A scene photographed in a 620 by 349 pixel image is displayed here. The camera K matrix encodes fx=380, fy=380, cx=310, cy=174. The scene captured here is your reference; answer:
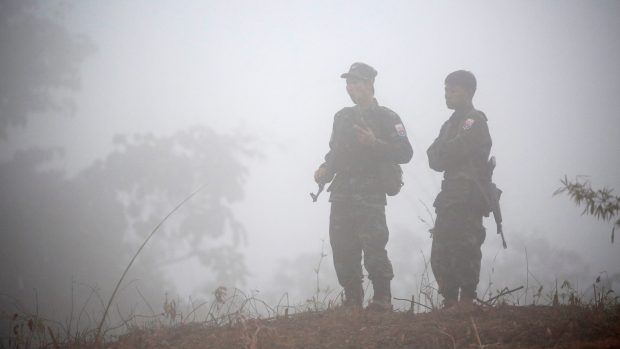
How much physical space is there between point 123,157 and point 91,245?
438 centimetres

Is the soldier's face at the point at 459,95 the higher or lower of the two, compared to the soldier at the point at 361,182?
higher

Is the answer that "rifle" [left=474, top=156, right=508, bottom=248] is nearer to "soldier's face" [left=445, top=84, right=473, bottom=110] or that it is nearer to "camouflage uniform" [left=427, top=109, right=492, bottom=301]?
"camouflage uniform" [left=427, top=109, right=492, bottom=301]

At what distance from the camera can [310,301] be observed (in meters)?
2.97

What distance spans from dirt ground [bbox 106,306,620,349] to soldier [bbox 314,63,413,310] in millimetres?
608

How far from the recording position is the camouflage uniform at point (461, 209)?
10.1 feet

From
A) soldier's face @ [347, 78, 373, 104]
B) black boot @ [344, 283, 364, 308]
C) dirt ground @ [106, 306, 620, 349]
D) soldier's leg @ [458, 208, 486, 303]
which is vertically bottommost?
dirt ground @ [106, 306, 620, 349]

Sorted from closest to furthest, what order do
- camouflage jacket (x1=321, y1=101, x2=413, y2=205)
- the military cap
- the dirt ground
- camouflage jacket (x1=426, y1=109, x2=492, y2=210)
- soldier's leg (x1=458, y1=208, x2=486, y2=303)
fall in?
the dirt ground → soldier's leg (x1=458, y1=208, x2=486, y2=303) → camouflage jacket (x1=426, y1=109, x2=492, y2=210) → camouflage jacket (x1=321, y1=101, x2=413, y2=205) → the military cap

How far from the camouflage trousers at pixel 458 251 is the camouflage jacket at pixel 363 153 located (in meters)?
0.58

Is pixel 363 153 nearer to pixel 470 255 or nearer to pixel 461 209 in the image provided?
pixel 461 209

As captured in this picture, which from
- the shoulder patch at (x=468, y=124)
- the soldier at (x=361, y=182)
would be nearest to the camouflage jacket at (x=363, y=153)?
the soldier at (x=361, y=182)

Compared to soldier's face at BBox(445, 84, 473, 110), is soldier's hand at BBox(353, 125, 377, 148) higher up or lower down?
lower down

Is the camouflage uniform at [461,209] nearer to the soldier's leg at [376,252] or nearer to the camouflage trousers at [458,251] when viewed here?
the camouflage trousers at [458,251]

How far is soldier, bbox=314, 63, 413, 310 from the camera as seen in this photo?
322cm

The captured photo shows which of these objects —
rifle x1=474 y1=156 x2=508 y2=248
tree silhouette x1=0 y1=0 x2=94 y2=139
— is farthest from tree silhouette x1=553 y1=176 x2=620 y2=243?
tree silhouette x1=0 y1=0 x2=94 y2=139
